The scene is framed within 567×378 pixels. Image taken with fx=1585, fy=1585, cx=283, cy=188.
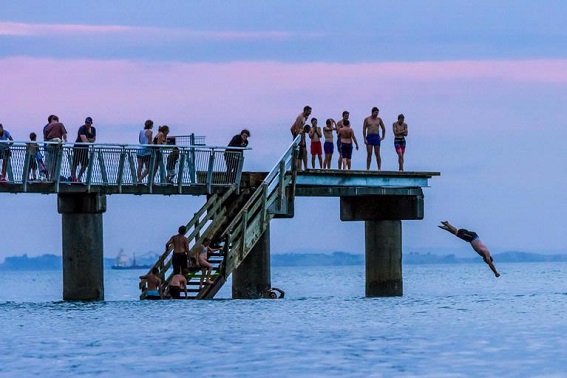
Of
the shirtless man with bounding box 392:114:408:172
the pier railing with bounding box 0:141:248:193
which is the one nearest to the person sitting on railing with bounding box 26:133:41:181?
the pier railing with bounding box 0:141:248:193

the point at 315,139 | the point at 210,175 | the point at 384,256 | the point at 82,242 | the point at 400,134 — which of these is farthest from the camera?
the point at 384,256

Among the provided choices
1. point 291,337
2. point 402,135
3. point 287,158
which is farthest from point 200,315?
point 402,135

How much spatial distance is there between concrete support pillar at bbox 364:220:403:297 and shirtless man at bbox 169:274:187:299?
9706mm

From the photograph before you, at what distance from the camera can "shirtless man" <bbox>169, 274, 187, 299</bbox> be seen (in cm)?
3666

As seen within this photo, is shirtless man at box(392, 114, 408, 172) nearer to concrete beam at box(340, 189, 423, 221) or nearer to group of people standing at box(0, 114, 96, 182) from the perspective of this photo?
concrete beam at box(340, 189, 423, 221)

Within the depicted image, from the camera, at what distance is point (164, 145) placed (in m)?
38.2

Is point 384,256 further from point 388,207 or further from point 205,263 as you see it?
point 205,263

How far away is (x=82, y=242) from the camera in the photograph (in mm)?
38656

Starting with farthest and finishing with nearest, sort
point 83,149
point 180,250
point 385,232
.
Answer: point 385,232 < point 83,149 < point 180,250

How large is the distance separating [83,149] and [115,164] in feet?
3.19

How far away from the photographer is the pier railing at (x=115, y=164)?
36.4 m

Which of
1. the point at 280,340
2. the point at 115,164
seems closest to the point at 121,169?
the point at 115,164

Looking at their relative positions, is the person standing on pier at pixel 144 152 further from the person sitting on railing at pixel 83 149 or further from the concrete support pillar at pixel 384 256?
the concrete support pillar at pixel 384 256

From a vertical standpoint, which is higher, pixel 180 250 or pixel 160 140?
pixel 160 140
